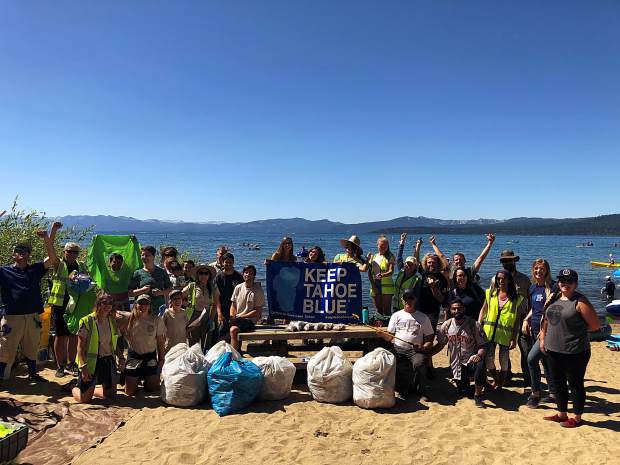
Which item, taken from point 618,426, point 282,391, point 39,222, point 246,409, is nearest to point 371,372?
point 282,391

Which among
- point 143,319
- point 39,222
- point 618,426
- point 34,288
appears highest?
point 39,222

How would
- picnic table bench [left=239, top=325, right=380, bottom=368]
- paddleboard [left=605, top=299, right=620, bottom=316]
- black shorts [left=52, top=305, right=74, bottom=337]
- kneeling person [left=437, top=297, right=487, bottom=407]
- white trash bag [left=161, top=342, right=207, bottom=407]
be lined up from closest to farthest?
white trash bag [left=161, top=342, right=207, bottom=407] < kneeling person [left=437, top=297, right=487, bottom=407] < picnic table bench [left=239, top=325, right=380, bottom=368] < black shorts [left=52, top=305, right=74, bottom=337] < paddleboard [left=605, top=299, right=620, bottom=316]

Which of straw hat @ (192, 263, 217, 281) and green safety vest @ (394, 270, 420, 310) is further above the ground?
straw hat @ (192, 263, 217, 281)

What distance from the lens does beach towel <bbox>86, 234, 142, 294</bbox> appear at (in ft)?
25.0

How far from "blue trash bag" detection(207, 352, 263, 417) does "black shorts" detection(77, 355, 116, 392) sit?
146 centimetres

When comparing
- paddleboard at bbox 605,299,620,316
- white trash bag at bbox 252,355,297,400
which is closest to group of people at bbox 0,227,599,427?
white trash bag at bbox 252,355,297,400

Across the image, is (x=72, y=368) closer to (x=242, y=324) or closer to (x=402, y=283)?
(x=242, y=324)

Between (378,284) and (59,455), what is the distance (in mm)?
5226

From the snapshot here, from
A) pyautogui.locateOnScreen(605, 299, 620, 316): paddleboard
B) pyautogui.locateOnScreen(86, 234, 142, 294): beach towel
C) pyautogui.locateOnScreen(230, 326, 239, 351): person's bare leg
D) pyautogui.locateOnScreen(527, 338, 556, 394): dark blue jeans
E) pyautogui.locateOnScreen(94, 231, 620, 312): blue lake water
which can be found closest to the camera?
pyautogui.locateOnScreen(527, 338, 556, 394): dark blue jeans

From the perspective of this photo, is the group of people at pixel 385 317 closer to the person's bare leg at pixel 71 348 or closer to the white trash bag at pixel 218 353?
the person's bare leg at pixel 71 348

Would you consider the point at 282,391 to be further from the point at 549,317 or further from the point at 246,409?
the point at 549,317

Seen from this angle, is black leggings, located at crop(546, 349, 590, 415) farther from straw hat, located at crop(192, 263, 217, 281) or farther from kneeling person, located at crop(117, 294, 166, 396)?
kneeling person, located at crop(117, 294, 166, 396)

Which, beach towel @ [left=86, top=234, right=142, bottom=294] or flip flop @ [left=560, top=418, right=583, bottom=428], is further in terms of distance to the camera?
beach towel @ [left=86, top=234, right=142, bottom=294]

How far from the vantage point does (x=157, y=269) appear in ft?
24.3
